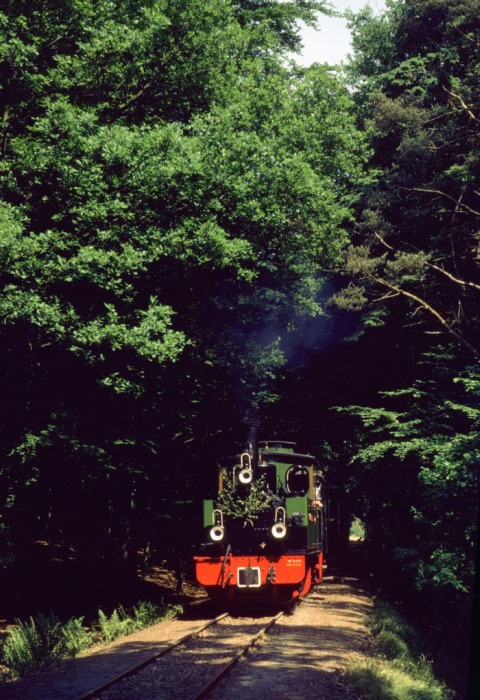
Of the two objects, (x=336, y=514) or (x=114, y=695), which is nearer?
(x=114, y=695)

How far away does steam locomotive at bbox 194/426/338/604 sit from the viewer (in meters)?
15.7

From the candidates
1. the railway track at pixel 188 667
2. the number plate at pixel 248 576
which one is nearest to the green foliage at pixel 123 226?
the number plate at pixel 248 576

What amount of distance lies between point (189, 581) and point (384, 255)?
14439 mm

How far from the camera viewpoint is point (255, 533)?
53.2 ft

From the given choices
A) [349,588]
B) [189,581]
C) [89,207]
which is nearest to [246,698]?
[89,207]

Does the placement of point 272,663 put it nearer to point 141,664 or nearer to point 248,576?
point 141,664

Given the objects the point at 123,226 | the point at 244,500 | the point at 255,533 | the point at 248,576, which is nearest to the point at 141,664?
the point at 248,576

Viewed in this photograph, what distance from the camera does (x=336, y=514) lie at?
2841 centimetres

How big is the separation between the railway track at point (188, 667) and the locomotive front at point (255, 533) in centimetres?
123

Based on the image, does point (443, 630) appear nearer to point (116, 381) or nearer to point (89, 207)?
point (116, 381)

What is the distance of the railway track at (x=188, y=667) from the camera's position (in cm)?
926

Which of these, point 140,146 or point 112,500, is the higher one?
point 140,146

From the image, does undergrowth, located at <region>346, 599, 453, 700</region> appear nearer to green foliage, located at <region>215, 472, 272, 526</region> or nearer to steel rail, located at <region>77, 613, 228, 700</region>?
steel rail, located at <region>77, 613, 228, 700</region>

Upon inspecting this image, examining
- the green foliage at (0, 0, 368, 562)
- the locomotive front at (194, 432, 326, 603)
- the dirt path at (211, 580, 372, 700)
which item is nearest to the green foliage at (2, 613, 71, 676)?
the green foliage at (0, 0, 368, 562)
